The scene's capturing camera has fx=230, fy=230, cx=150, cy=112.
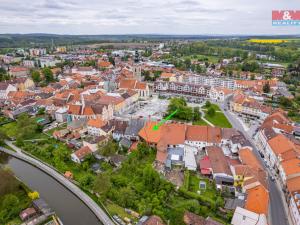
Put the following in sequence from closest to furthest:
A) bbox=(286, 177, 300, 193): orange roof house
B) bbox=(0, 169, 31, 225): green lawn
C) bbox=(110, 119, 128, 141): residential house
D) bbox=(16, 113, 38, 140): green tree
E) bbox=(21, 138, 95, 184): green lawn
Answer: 1. bbox=(0, 169, 31, 225): green lawn
2. bbox=(286, 177, 300, 193): orange roof house
3. bbox=(21, 138, 95, 184): green lawn
4. bbox=(110, 119, 128, 141): residential house
5. bbox=(16, 113, 38, 140): green tree

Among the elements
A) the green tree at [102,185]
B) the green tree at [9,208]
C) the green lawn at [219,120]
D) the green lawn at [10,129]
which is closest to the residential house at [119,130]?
the green tree at [102,185]

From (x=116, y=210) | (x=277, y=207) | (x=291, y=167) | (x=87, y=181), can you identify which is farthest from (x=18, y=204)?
(x=291, y=167)

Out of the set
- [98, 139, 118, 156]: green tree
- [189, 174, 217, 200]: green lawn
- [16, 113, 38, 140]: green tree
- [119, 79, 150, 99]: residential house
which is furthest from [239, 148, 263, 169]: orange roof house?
[119, 79, 150, 99]: residential house

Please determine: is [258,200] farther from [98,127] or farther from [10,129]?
[10,129]

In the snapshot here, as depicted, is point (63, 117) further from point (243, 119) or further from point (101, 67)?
point (101, 67)

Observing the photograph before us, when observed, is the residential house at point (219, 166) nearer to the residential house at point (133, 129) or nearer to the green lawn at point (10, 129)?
the residential house at point (133, 129)

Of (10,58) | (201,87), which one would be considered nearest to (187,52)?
(201,87)

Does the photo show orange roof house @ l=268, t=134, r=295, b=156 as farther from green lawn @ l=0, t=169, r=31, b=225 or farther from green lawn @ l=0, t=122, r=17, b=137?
green lawn @ l=0, t=122, r=17, b=137
